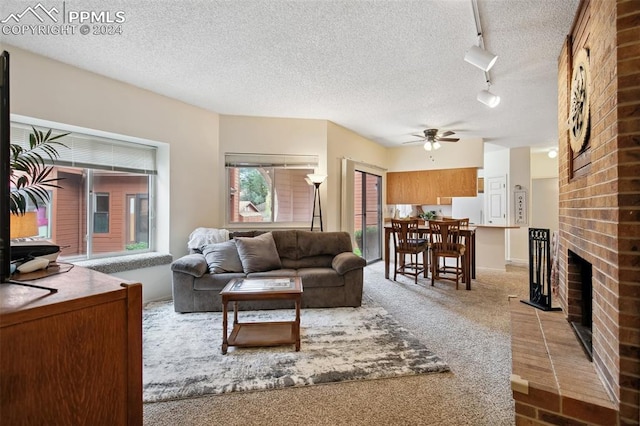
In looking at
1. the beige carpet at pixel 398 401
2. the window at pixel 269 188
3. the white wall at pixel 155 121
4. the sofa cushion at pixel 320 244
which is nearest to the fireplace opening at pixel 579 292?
the beige carpet at pixel 398 401

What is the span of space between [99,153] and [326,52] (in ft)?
9.26

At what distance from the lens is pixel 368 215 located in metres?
6.20

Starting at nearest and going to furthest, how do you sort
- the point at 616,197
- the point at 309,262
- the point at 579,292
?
1. the point at 616,197
2. the point at 579,292
3. the point at 309,262

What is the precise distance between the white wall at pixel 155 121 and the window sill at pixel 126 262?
118mm

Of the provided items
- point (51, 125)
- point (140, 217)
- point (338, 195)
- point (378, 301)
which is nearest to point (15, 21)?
point (51, 125)

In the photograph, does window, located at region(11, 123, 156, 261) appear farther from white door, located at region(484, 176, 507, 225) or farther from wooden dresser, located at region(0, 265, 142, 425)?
white door, located at region(484, 176, 507, 225)

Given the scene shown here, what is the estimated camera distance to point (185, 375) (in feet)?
6.76

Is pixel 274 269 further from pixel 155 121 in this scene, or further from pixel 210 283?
pixel 155 121

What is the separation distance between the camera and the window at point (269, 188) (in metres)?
4.50

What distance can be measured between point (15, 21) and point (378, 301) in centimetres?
431

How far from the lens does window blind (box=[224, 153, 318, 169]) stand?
14.6 feet

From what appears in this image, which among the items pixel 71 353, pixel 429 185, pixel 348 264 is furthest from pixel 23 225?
pixel 429 185

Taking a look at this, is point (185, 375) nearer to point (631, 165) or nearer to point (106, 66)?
point (631, 165)

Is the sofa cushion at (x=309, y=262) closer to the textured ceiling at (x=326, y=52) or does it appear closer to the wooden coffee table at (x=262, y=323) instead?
the wooden coffee table at (x=262, y=323)
